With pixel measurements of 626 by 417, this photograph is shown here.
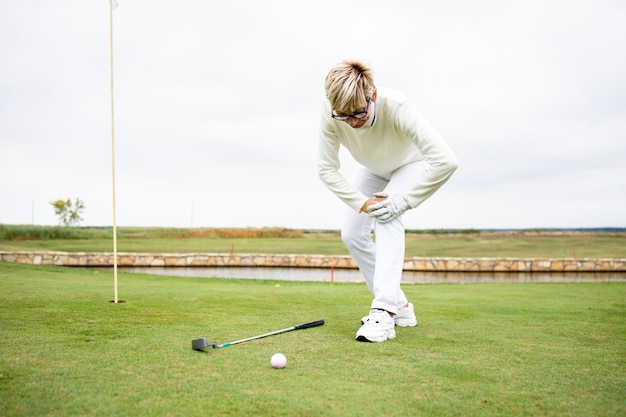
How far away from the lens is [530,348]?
2883mm

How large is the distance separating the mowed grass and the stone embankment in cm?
A: 1687

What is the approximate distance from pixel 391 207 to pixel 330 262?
705 inches

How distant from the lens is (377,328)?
312cm

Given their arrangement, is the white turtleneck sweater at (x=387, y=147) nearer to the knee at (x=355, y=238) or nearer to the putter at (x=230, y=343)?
the knee at (x=355, y=238)

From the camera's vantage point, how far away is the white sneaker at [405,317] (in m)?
3.73

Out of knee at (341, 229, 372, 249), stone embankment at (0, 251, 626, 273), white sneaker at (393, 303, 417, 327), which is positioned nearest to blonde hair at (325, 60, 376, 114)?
knee at (341, 229, 372, 249)

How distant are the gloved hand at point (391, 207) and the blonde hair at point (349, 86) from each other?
0.71m

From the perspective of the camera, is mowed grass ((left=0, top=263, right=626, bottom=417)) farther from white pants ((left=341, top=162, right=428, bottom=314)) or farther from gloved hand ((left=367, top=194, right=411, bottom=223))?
gloved hand ((left=367, top=194, right=411, bottom=223))

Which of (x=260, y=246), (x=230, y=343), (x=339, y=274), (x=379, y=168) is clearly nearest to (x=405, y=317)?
(x=379, y=168)

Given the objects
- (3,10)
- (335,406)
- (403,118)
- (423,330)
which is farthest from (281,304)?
(3,10)

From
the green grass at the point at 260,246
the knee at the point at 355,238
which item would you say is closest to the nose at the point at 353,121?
the knee at the point at 355,238

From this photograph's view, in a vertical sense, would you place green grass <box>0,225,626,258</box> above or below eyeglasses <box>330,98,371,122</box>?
below

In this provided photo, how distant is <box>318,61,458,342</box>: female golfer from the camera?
10.4 feet

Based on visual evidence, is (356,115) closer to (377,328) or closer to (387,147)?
(387,147)
